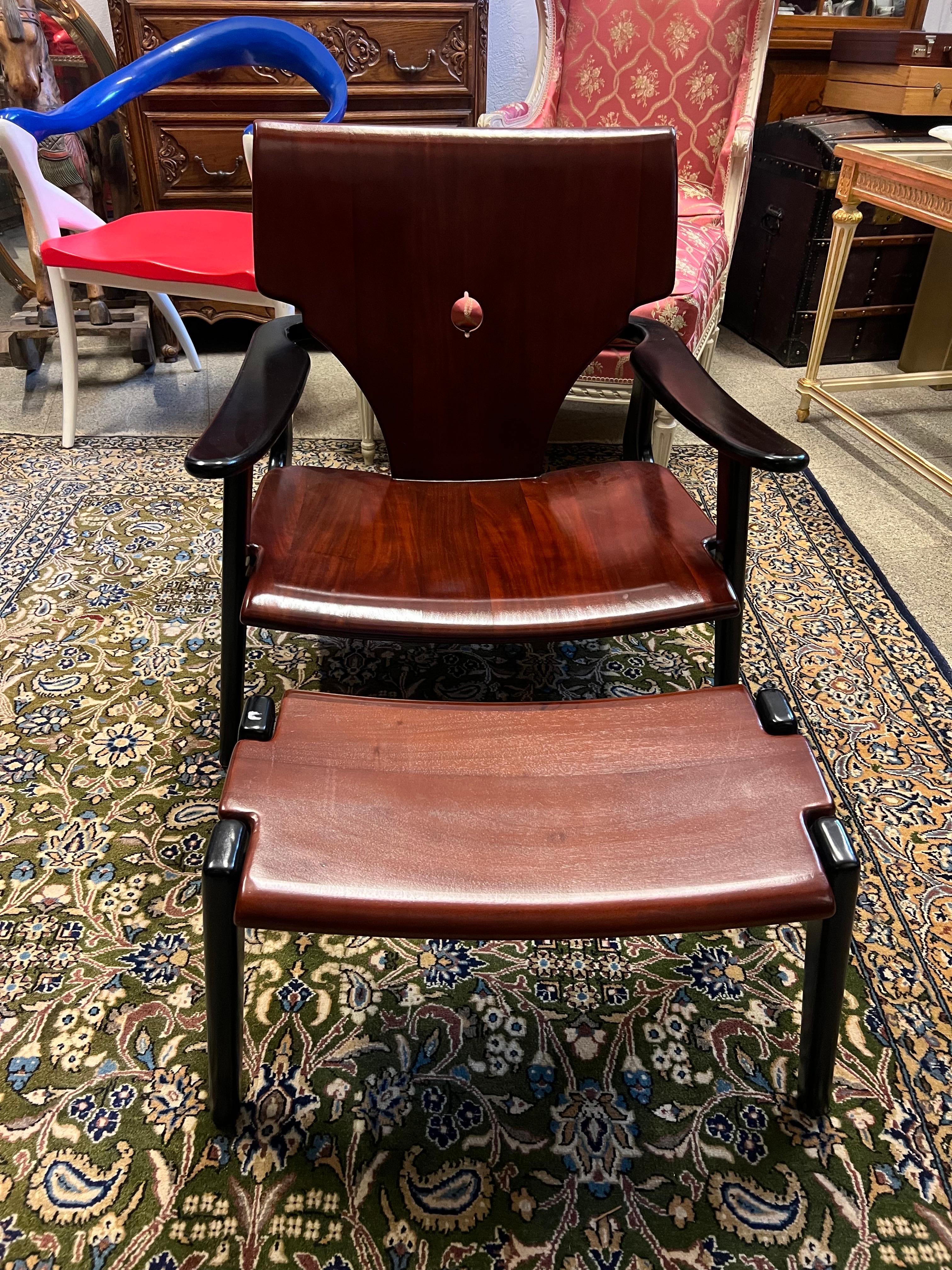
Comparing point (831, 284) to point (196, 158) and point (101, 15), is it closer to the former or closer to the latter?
point (196, 158)

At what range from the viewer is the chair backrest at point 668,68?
252 centimetres

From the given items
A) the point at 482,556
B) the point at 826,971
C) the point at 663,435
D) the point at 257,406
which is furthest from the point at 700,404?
the point at 663,435

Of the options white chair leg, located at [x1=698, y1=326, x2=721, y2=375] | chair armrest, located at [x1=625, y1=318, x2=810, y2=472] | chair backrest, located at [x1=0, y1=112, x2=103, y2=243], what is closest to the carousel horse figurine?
chair backrest, located at [x1=0, y1=112, x2=103, y2=243]

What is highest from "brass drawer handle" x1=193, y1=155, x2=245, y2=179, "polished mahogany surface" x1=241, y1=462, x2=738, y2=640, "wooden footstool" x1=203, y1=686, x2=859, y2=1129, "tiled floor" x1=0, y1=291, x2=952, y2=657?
"brass drawer handle" x1=193, y1=155, x2=245, y2=179

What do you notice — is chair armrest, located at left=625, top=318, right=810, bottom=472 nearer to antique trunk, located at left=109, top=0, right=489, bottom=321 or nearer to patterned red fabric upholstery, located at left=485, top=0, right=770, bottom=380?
patterned red fabric upholstery, located at left=485, top=0, right=770, bottom=380

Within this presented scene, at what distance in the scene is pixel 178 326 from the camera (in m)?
2.98

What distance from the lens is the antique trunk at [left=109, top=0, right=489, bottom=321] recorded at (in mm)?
2689

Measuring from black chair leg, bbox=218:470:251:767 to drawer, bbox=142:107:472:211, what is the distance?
2.05m

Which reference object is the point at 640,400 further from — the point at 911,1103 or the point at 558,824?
the point at 911,1103

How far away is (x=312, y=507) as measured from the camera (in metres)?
1.42

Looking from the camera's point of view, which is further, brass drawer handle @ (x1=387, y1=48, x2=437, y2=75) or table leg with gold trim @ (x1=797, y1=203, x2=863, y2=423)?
brass drawer handle @ (x1=387, y1=48, x2=437, y2=75)

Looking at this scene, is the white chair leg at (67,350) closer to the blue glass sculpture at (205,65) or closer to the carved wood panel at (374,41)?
the blue glass sculpture at (205,65)

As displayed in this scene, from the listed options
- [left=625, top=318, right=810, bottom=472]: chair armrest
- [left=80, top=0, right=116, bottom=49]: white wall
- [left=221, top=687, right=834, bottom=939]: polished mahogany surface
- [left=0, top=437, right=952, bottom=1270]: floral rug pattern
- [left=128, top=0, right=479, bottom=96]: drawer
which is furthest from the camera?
[left=80, top=0, right=116, bottom=49]: white wall

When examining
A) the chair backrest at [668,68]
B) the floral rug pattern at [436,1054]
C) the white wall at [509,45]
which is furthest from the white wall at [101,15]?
the floral rug pattern at [436,1054]
